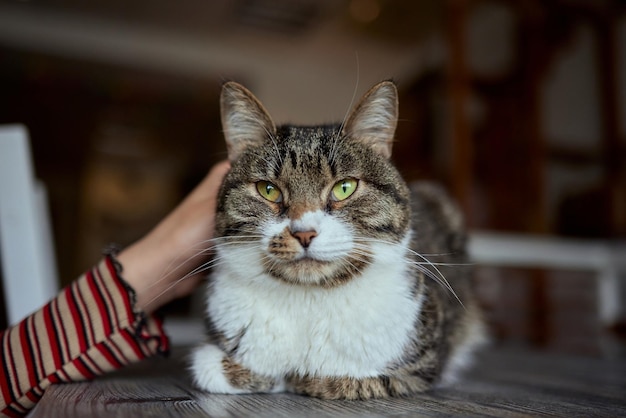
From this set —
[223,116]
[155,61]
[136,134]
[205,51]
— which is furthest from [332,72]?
[223,116]

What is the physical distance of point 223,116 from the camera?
103 centimetres

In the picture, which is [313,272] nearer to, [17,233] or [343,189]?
[343,189]

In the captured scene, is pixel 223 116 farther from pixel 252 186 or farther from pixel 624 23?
pixel 624 23

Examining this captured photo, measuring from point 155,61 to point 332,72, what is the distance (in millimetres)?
1682

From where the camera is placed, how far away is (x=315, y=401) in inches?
35.0

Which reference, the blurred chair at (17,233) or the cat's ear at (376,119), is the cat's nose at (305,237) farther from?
the blurred chair at (17,233)

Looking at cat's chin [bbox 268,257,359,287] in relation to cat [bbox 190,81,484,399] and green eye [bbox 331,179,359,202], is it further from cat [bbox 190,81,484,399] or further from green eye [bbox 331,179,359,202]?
Result: green eye [bbox 331,179,359,202]

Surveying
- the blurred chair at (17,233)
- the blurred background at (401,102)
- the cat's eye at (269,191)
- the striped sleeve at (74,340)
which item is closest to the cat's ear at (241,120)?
the cat's eye at (269,191)

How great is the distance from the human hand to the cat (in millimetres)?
Answer: 117

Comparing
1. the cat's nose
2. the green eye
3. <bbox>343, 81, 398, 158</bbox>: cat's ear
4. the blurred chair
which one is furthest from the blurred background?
the blurred chair

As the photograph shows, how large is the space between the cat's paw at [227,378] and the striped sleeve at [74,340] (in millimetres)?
185

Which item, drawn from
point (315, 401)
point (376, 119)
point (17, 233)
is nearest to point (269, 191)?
point (376, 119)

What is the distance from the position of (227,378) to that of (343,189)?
0.38 m

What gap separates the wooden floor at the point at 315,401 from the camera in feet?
2.57
